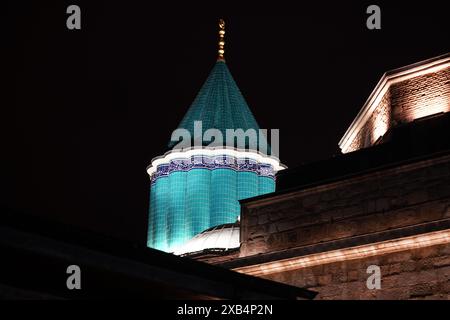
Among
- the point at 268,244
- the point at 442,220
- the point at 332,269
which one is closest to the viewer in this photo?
the point at 442,220

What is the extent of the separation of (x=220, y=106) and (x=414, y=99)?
27.3 meters

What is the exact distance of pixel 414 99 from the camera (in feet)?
42.0

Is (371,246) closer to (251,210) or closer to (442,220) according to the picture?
(442,220)

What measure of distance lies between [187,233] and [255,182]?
4367 millimetres

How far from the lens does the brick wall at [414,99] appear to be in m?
12.5

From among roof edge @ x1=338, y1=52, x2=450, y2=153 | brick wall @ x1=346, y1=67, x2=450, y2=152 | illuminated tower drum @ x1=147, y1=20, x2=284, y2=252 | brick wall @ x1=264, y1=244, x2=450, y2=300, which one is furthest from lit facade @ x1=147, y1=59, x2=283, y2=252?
brick wall @ x1=264, y1=244, x2=450, y2=300

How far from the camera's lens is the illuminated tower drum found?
3666cm

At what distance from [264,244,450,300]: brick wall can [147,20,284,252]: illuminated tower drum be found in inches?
990

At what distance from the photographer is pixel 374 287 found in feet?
34.0

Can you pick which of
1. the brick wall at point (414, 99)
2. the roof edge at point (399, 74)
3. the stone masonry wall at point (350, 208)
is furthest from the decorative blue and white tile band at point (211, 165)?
the stone masonry wall at point (350, 208)

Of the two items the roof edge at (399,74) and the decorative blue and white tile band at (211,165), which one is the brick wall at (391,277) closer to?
the roof edge at (399,74)

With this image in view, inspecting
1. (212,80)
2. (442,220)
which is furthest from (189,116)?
(442,220)
